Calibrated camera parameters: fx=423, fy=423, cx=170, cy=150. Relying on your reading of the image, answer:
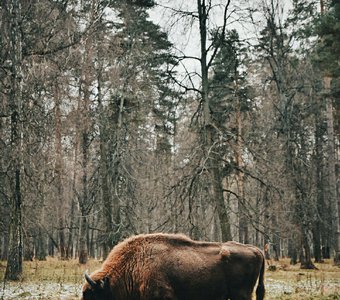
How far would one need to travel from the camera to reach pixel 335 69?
14836mm

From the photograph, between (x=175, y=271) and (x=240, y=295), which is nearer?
(x=175, y=271)

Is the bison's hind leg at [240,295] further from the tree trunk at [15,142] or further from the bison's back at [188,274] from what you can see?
the tree trunk at [15,142]

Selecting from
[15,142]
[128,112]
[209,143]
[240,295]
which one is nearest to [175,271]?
[240,295]

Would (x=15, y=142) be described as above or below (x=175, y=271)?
above

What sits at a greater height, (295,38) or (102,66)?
(295,38)

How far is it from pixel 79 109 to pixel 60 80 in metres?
3.43

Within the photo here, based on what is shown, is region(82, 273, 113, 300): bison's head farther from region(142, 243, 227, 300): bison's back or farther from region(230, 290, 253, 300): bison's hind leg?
region(230, 290, 253, 300): bison's hind leg

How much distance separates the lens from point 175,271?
7613 mm

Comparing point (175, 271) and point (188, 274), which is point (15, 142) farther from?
point (188, 274)

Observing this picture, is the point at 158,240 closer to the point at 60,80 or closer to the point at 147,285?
the point at 147,285

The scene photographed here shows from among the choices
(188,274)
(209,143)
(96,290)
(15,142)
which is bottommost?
(96,290)

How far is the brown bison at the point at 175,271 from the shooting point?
742 centimetres

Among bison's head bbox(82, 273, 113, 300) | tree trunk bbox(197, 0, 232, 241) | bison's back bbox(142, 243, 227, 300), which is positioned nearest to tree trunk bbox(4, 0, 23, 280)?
tree trunk bbox(197, 0, 232, 241)

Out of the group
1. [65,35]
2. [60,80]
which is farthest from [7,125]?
[65,35]
